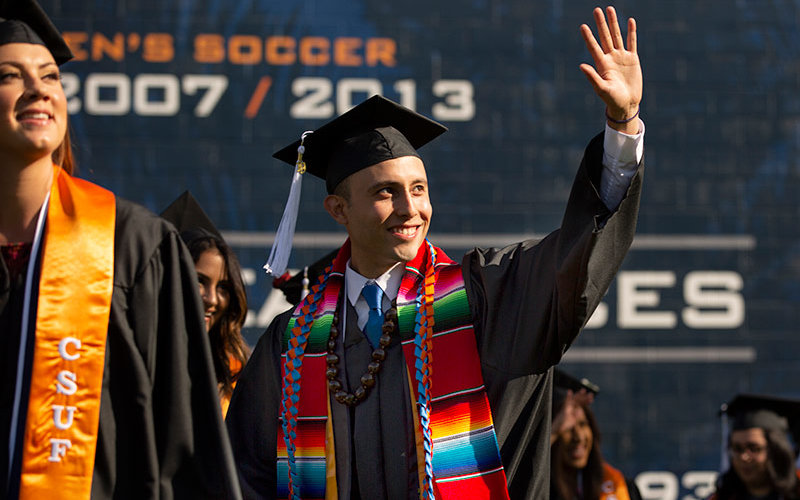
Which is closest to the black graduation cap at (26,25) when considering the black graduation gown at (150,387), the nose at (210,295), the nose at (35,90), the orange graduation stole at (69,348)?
the nose at (35,90)

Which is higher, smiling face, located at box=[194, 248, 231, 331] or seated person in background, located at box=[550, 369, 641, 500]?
smiling face, located at box=[194, 248, 231, 331]

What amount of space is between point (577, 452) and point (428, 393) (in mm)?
3325

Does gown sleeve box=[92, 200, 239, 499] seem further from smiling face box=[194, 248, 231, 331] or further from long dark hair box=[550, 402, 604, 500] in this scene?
long dark hair box=[550, 402, 604, 500]

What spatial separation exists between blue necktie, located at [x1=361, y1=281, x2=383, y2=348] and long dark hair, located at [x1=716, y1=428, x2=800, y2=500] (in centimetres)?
358

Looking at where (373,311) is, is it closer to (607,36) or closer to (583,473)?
(607,36)

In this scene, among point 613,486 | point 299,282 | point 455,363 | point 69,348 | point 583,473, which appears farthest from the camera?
point 583,473

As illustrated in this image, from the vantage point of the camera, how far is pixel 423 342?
326 cm

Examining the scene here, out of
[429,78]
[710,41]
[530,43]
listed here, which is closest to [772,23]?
[710,41]

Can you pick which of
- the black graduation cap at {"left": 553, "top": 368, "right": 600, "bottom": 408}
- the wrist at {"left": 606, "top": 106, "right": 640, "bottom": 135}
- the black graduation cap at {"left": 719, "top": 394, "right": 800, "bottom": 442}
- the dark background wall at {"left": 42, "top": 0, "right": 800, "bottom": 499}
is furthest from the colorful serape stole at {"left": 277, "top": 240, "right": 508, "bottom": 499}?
the black graduation cap at {"left": 719, "top": 394, "right": 800, "bottom": 442}

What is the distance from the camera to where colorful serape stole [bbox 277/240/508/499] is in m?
3.16

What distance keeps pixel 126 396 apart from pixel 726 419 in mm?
4927

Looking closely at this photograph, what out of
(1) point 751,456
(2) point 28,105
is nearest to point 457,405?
(2) point 28,105

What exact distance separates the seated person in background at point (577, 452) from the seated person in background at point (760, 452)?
57cm

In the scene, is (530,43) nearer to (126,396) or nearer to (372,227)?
(372,227)
